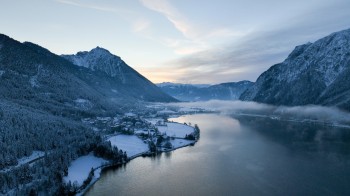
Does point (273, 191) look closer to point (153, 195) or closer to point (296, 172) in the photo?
point (296, 172)

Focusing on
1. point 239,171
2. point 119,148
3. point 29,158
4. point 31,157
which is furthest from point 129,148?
point 239,171

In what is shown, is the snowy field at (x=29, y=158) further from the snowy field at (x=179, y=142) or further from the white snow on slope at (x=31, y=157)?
the snowy field at (x=179, y=142)

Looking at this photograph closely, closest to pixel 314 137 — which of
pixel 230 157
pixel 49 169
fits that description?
pixel 230 157

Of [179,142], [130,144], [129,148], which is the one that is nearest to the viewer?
[129,148]

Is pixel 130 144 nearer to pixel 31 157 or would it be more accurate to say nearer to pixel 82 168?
pixel 82 168

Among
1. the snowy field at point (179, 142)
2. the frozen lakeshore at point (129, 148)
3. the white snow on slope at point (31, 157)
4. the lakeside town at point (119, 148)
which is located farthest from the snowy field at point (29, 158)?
the snowy field at point (179, 142)
